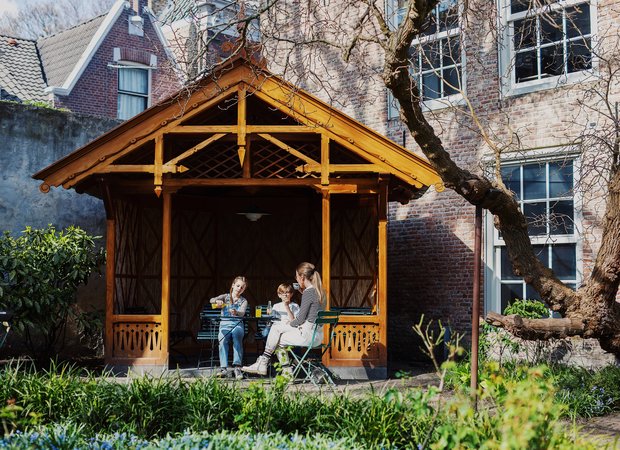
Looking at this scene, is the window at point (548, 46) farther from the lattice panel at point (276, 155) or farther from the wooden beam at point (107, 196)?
the wooden beam at point (107, 196)

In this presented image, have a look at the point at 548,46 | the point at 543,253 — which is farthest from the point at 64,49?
the point at 543,253

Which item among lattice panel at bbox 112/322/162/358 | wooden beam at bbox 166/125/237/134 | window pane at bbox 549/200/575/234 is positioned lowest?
lattice panel at bbox 112/322/162/358

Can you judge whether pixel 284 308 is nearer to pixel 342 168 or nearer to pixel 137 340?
pixel 342 168

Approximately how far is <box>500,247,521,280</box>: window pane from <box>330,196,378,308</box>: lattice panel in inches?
83.2

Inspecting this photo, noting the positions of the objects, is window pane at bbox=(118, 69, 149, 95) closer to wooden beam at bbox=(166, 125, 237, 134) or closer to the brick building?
the brick building

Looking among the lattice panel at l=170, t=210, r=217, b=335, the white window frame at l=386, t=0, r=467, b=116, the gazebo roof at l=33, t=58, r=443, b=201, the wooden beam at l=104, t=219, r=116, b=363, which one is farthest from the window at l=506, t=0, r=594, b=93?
the wooden beam at l=104, t=219, r=116, b=363

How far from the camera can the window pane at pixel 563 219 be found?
12.0m

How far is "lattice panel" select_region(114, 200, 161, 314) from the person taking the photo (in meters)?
12.9

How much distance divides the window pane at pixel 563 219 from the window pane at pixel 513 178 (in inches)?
24.4

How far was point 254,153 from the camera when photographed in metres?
11.7

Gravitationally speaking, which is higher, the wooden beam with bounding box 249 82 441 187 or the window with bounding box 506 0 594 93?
the window with bounding box 506 0 594 93

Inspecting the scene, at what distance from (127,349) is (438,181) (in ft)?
15.0

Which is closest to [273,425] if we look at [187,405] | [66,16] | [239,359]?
[187,405]

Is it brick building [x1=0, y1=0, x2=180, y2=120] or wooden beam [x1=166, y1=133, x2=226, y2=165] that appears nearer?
wooden beam [x1=166, y1=133, x2=226, y2=165]
